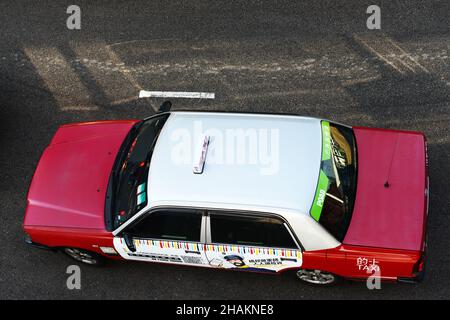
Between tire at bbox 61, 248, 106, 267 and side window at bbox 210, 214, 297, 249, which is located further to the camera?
tire at bbox 61, 248, 106, 267

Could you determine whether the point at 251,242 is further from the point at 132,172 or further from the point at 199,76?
the point at 199,76

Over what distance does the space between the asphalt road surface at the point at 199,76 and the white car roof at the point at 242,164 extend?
Result: 152 centimetres

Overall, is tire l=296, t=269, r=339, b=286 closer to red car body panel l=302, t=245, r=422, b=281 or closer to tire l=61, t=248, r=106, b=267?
red car body panel l=302, t=245, r=422, b=281

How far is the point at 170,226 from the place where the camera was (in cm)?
588

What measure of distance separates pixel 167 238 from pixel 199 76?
3751 millimetres

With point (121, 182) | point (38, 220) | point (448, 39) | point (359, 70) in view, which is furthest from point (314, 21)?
point (38, 220)

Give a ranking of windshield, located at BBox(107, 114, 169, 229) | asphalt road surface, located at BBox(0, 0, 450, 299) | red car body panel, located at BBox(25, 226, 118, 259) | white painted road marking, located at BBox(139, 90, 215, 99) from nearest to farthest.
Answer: windshield, located at BBox(107, 114, 169, 229) → red car body panel, located at BBox(25, 226, 118, 259) → asphalt road surface, located at BBox(0, 0, 450, 299) → white painted road marking, located at BBox(139, 90, 215, 99)

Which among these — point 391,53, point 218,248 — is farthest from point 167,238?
point 391,53

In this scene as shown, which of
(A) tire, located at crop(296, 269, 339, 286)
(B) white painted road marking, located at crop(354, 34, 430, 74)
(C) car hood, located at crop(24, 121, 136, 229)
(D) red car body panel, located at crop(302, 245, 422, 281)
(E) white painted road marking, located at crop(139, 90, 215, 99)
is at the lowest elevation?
(A) tire, located at crop(296, 269, 339, 286)

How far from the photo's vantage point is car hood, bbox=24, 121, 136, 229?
248 inches

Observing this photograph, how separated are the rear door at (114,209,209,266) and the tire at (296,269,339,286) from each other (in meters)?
1.13

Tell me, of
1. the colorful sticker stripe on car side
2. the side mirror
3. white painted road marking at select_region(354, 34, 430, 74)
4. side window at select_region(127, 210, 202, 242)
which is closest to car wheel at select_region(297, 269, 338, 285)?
the colorful sticker stripe on car side

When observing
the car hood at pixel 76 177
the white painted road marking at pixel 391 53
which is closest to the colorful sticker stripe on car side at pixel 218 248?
the car hood at pixel 76 177
